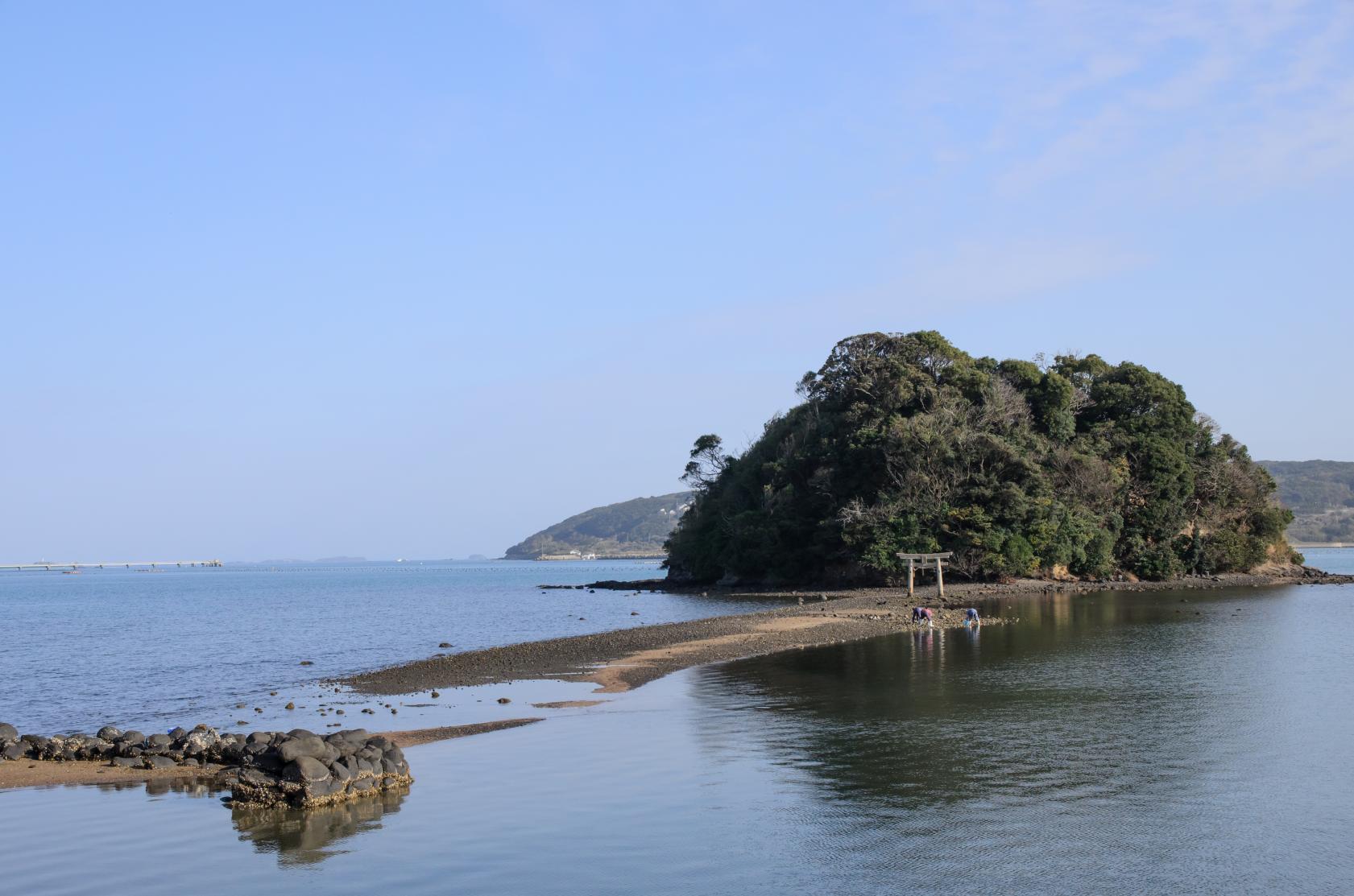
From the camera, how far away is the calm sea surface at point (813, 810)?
501 inches

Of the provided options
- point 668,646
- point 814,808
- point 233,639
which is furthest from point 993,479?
point 814,808

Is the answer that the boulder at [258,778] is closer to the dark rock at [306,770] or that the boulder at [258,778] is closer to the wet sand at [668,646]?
the dark rock at [306,770]

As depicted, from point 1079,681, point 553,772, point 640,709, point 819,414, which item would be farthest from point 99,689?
Result: point 819,414

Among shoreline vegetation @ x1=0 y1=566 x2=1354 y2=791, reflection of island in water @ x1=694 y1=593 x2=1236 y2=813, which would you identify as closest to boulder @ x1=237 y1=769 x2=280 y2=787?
shoreline vegetation @ x1=0 y1=566 x2=1354 y2=791

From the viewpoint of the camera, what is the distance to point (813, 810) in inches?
603

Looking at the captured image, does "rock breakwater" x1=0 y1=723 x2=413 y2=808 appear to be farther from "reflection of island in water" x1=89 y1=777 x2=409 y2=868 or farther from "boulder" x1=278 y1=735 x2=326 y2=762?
"reflection of island in water" x1=89 y1=777 x2=409 y2=868

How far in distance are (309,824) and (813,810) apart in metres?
7.38

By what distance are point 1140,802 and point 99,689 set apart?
31087mm

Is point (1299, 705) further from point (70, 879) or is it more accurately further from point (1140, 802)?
point (70, 879)

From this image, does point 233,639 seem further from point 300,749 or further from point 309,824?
point 309,824

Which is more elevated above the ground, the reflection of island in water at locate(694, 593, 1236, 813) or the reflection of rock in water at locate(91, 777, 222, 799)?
the reflection of island in water at locate(694, 593, 1236, 813)

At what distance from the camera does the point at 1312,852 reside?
512 inches

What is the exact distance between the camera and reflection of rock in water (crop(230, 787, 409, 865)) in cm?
1439

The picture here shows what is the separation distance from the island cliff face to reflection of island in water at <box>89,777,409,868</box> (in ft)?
185
